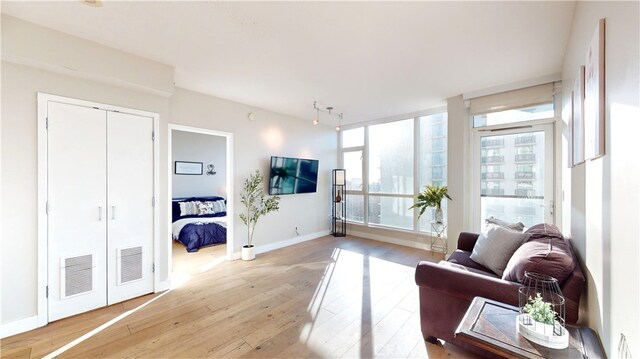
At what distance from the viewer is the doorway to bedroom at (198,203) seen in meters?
4.02

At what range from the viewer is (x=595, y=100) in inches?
51.2

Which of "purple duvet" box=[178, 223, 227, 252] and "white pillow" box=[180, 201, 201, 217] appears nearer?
"purple duvet" box=[178, 223, 227, 252]

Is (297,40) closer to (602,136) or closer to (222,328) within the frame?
(602,136)

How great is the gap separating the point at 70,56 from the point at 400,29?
305cm

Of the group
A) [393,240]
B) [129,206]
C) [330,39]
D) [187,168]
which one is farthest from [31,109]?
[393,240]

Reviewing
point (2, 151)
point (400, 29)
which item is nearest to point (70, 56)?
point (2, 151)

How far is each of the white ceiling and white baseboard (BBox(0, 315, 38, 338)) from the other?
2.64m

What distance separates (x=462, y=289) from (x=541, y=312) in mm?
659

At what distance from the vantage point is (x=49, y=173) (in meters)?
2.45

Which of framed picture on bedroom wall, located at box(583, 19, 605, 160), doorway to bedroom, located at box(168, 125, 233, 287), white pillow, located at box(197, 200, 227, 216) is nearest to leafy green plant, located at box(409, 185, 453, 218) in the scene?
framed picture on bedroom wall, located at box(583, 19, 605, 160)

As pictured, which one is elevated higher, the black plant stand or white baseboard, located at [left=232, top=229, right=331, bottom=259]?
the black plant stand

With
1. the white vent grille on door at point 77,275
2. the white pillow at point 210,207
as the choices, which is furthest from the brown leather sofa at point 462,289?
the white pillow at point 210,207

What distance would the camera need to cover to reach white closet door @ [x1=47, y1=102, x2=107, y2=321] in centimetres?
248

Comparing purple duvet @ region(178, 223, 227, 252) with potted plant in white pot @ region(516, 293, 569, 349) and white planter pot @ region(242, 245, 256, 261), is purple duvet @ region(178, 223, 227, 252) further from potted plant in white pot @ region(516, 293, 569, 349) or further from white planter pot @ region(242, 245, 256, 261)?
potted plant in white pot @ region(516, 293, 569, 349)
